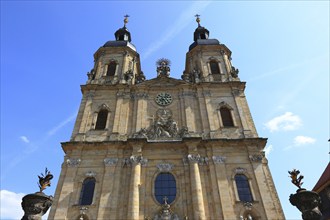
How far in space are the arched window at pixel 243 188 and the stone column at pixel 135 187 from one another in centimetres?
632

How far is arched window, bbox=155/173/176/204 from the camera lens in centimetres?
1661

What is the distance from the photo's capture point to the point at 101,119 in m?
21.6

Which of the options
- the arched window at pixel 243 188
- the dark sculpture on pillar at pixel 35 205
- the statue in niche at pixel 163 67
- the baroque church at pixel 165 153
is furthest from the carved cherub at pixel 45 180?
the statue in niche at pixel 163 67

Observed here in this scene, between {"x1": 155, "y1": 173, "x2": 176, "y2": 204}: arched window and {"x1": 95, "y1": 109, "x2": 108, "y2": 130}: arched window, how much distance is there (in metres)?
6.54

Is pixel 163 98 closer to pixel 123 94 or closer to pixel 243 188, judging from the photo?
pixel 123 94

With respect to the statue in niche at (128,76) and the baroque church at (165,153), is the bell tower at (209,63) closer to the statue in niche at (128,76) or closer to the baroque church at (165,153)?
the baroque church at (165,153)

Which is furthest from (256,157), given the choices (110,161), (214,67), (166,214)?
(214,67)

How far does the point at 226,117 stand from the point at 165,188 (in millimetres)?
7988

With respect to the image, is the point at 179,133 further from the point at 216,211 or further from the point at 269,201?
the point at 269,201

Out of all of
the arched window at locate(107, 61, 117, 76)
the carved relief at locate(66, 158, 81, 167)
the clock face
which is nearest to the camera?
the carved relief at locate(66, 158, 81, 167)

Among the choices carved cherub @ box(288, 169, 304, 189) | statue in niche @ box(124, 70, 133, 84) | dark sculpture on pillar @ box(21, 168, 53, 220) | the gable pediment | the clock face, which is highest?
statue in niche @ box(124, 70, 133, 84)

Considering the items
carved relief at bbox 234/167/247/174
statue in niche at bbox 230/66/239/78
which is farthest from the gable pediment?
carved relief at bbox 234/167/247/174

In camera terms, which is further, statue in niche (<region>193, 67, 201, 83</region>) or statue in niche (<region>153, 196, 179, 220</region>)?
statue in niche (<region>193, 67, 201, 83</region>)

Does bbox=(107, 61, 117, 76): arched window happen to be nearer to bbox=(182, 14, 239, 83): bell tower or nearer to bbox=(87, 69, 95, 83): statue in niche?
bbox=(87, 69, 95, 83): statue in niche
